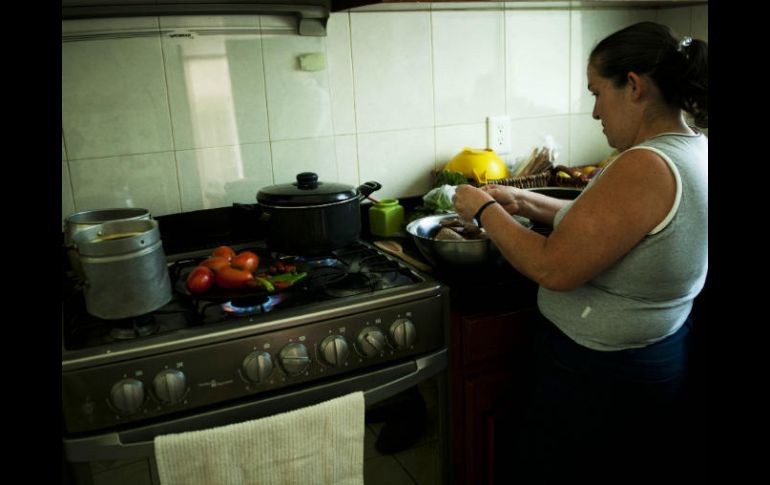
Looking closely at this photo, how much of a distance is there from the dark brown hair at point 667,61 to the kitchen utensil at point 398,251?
56 cm

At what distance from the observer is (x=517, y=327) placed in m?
1.37

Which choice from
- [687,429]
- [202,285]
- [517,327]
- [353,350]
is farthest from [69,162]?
[687,429]

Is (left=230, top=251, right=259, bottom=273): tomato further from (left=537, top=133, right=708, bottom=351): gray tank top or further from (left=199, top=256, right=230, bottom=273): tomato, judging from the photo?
(left=537, top=133, right=708, bottom=351): gray tank top

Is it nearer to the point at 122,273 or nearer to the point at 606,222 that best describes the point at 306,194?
the point at 122,273

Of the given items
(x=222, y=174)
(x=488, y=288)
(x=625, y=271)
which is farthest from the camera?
(x=222, y=174)

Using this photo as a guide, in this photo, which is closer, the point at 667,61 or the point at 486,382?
A: the point at 667,61

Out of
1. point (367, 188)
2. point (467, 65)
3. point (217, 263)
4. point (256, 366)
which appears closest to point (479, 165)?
point (467, 65)

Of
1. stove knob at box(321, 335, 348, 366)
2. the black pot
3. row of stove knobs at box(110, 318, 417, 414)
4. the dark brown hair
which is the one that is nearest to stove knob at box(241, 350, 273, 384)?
row of stove knobs at box(110, 318, 417, 414)

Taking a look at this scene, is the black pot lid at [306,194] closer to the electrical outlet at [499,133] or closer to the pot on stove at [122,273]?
the pot on stove at [122,273]

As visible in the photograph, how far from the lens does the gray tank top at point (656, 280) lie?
104 cm

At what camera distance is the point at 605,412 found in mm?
1203

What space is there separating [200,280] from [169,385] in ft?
0.78

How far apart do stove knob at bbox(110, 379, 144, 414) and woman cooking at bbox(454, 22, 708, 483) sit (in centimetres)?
69

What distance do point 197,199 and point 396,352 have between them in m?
0.71
